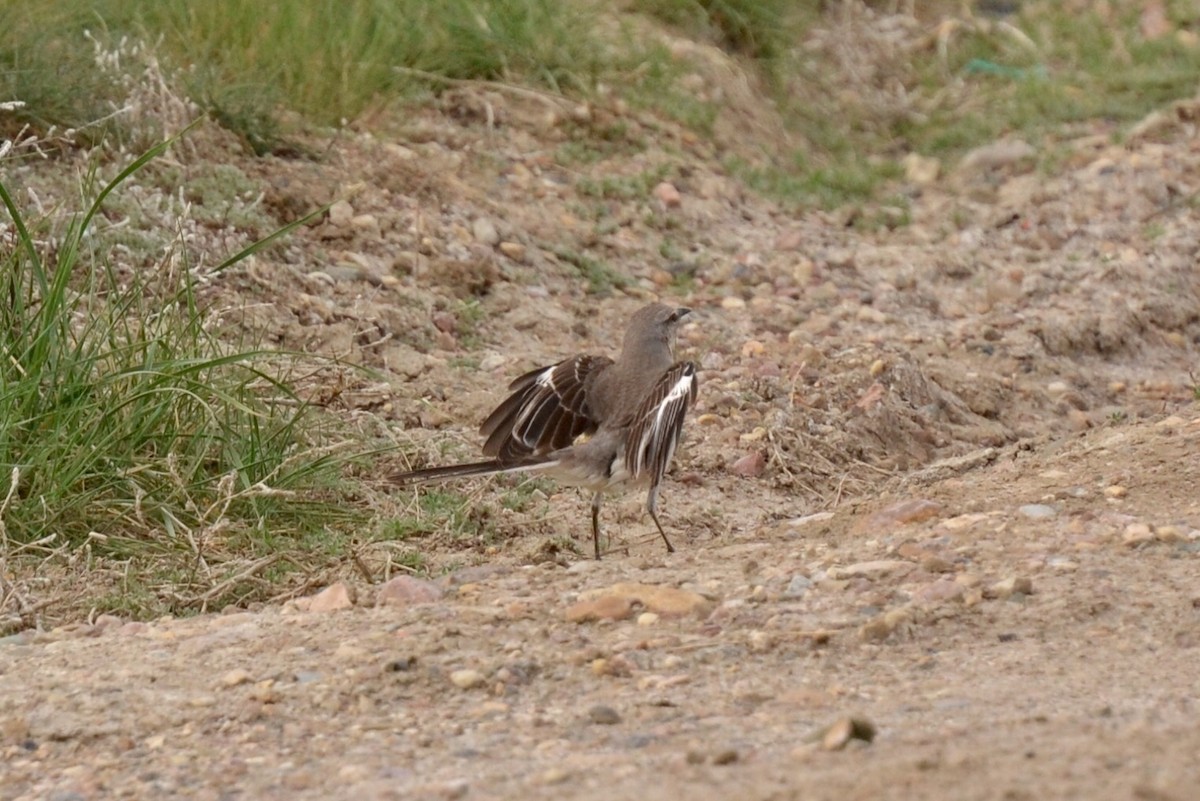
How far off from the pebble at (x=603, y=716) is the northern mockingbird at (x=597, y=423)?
157cm

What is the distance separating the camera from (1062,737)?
346 centimetres

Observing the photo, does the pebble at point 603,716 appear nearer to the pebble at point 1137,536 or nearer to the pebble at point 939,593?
the pebble at point 939,593

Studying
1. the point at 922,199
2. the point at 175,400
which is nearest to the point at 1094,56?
the point at 922,199

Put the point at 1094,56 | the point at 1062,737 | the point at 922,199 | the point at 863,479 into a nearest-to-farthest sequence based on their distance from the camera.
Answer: the point at 1062,737 < the point at 863,479 < the point at 922,199 < the point at 1094,56

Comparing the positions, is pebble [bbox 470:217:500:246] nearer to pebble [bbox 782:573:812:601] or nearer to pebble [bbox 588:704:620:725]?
pebble [bbox 782:573:812:601]

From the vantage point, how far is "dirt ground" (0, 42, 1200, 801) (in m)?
3.72

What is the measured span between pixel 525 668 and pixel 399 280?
3861mm

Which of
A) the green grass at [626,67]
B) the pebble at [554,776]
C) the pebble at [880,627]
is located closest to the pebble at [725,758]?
the pebble at [554,776]

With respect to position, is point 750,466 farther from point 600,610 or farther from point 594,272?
point 600,610

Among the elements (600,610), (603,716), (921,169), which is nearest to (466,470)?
(600,610)

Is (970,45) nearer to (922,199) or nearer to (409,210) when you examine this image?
(922,199)

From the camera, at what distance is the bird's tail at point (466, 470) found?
5.29 meters

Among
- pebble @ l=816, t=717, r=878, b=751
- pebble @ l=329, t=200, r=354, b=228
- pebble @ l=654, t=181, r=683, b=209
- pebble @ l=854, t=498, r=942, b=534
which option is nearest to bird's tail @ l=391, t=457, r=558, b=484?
pebble @ l=854, t=498, r=942, b=534

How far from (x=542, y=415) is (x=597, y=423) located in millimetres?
178
